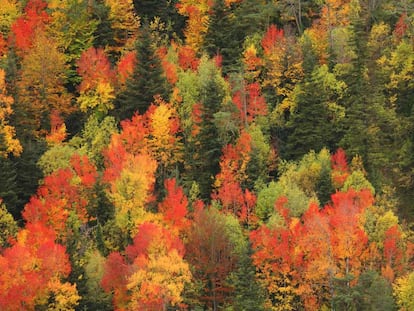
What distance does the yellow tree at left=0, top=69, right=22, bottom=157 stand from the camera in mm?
73750

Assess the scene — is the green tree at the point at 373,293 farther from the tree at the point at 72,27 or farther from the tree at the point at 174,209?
the tree at the point at 72,27

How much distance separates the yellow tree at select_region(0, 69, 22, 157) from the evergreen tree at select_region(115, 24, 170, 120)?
11.6 meters

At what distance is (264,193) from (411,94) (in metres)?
21.4

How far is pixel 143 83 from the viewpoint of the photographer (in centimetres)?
8212

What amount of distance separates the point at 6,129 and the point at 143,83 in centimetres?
1479

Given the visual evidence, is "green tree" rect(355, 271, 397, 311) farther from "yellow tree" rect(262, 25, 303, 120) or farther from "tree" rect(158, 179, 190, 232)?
"yellow tree" rect(262, 25, 303, 120)

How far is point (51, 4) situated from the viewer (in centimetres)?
9156

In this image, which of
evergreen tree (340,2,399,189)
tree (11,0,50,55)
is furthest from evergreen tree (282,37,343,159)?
tree (11,0,50,55)

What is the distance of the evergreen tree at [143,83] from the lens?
8169 cm

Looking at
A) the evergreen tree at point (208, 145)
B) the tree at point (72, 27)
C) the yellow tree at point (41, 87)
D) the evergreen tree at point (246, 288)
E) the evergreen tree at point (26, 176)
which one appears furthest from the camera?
the tree at point (72, 27)

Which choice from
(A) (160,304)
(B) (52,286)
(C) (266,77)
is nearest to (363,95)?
(C) (266,77)

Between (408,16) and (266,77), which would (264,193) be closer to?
(266,77)

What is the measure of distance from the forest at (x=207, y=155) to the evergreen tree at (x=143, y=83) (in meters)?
0.16

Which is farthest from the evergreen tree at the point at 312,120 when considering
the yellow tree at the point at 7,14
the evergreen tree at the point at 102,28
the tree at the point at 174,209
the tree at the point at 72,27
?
the yellow tree at the point at 7,14
